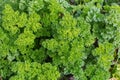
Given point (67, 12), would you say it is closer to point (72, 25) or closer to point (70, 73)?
point (72, 25)

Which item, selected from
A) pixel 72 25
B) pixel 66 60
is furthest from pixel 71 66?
pixel 72 25

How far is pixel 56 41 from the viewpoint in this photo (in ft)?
12.2

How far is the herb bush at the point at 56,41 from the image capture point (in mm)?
3695

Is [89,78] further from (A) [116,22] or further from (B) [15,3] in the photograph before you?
(B) [15,3]

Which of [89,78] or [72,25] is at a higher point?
[72,25]

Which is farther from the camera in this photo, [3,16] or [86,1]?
[86,1]

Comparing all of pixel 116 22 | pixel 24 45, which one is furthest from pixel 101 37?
pixel 24 45

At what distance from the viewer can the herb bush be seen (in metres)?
3.70

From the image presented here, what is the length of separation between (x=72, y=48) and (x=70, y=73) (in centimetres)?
32

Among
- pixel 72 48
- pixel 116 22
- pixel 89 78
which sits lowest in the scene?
pixel 89 78

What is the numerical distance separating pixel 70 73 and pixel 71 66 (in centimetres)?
14

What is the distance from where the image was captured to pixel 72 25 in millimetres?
3666

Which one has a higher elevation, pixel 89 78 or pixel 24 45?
pixel 24 45

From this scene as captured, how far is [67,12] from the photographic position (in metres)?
3.78
